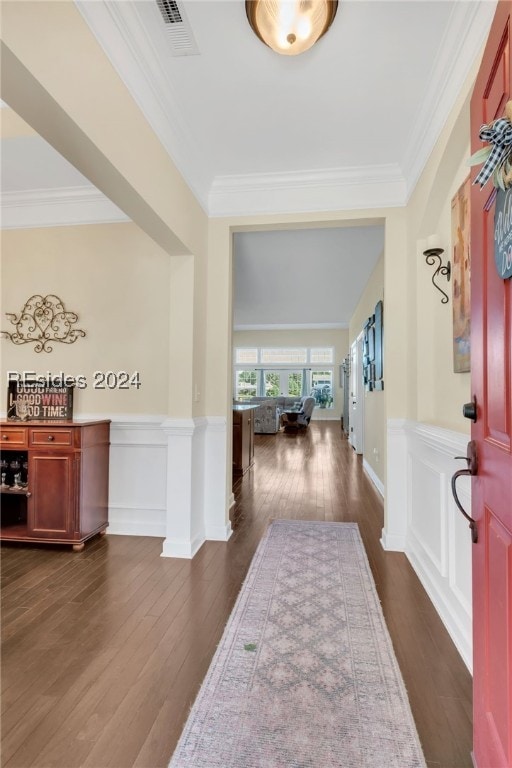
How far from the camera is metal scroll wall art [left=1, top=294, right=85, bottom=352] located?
3.29m

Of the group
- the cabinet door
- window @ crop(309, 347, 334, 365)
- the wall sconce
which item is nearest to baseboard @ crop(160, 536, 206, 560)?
the cabinet door

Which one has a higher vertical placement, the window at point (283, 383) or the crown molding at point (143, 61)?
the crown molding at point (143, 61)

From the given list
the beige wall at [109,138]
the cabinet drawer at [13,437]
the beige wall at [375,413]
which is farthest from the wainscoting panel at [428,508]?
the cabinet drawer at [13,437]

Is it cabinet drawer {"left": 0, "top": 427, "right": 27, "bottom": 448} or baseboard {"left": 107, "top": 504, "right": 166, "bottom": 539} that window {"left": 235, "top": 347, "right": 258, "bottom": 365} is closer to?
baseboard {"left": 107, "top": 504, "right": 166, "bottom": 539}

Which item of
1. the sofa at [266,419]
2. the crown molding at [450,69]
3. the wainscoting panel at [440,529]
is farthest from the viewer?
the sofa at [266,419]

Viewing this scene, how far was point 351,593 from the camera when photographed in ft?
7.29

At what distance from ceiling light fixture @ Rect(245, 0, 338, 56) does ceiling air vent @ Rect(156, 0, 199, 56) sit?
31cm

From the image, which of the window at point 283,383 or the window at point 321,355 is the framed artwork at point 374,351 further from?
the window at point 283,383

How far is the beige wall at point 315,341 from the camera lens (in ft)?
41.1

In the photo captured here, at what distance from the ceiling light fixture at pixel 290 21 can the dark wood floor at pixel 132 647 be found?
277cm

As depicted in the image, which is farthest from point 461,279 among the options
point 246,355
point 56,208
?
point 246,355

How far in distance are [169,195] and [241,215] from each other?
33.4 inches

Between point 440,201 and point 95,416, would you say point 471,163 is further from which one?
point 95,416

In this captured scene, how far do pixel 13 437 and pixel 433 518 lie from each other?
9.87 feet
